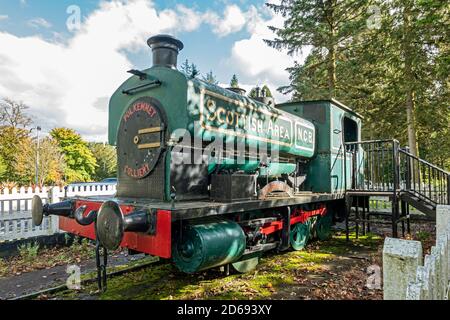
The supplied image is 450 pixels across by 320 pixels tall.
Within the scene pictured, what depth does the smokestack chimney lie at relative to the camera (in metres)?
4.58

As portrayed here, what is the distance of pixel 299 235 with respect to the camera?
6.36 m

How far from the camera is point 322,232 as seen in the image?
7672mm

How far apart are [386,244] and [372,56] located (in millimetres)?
15906

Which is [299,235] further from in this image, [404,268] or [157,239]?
[404,268]

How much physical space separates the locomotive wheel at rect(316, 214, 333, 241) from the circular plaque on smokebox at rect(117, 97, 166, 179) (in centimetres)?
482

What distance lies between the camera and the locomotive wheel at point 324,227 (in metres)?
7.53

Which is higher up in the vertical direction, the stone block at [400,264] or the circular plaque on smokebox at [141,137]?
the circular plaque on smokebox at [141,137]

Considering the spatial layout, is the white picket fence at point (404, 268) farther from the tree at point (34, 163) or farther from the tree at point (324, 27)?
the tree at point (34, 163)

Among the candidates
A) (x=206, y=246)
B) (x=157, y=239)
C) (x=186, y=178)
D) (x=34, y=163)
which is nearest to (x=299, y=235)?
(x=186, y=178)

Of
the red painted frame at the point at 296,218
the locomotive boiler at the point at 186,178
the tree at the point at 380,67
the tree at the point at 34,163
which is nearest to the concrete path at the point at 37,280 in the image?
the locomotive boiler at the point at 186,178

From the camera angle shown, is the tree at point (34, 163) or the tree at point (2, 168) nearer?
the tree at point (34, 163)

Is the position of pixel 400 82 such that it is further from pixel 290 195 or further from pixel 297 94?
pixel 290 195

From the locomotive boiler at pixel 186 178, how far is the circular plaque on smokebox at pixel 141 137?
0.01 m

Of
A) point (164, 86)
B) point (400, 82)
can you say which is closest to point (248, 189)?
point (164, 86)
